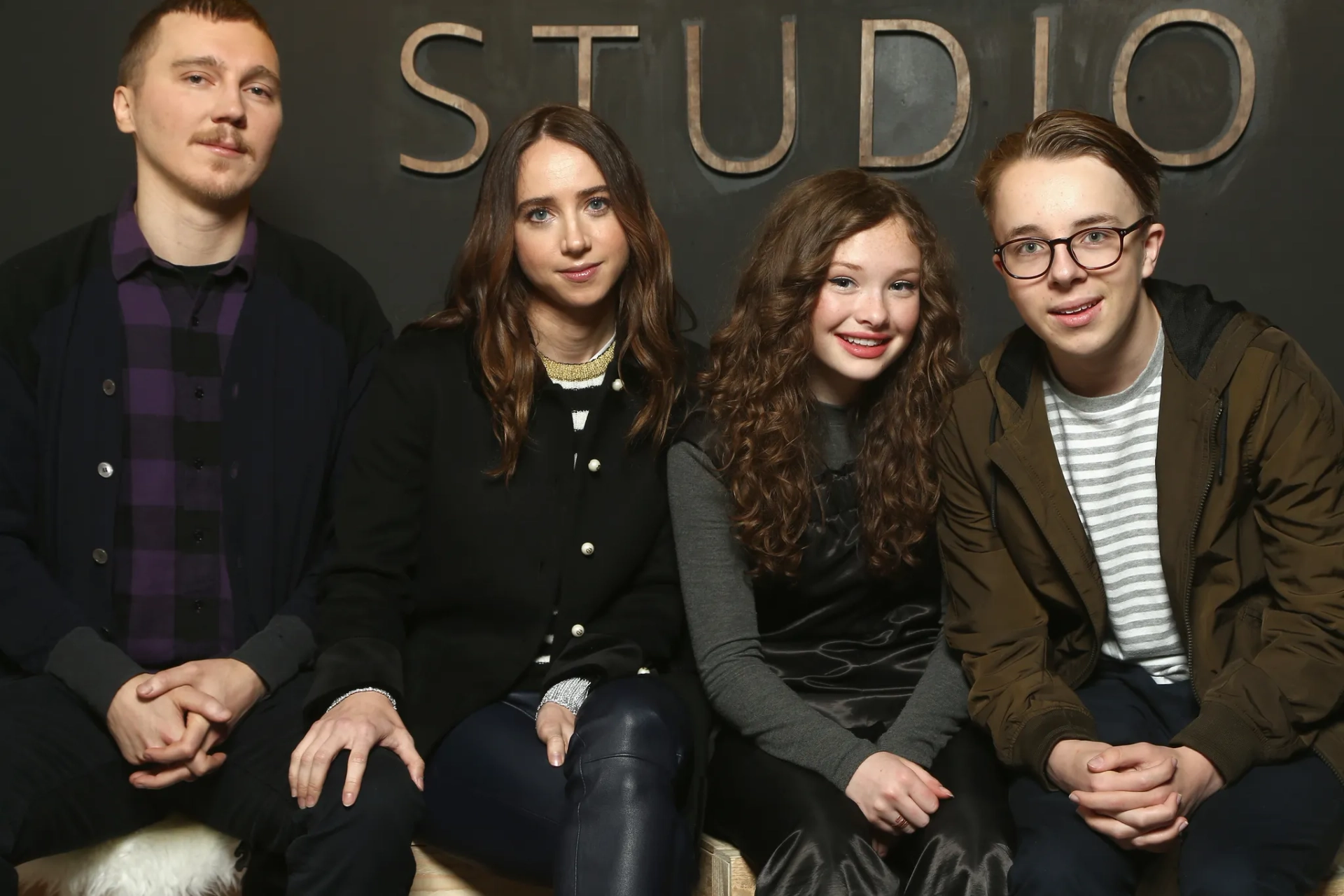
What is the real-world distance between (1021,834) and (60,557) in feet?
5.57

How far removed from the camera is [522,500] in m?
2.47

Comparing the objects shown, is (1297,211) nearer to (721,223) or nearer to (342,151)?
(721,223)

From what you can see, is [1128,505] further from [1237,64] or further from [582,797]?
[1237,64]

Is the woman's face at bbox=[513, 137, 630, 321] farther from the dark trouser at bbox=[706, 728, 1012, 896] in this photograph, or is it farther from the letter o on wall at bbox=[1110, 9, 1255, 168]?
the letter o on wall at bbox=[1110, 9, 1255, 168]

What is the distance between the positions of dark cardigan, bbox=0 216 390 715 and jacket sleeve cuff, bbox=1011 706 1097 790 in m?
1.23

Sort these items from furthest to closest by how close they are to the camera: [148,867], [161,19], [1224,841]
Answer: [161,19], [148,867], [1224,841]

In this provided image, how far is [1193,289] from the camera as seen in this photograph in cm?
235

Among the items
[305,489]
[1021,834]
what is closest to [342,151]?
[305,489]

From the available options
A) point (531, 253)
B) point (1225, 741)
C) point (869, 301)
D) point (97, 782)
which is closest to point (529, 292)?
point (531, 253)

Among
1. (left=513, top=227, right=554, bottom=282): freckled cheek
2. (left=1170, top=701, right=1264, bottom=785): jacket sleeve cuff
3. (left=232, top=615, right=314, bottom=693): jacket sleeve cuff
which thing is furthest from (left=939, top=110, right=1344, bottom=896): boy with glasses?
(left=232, top=615, right=314, bottom=693): jacket sleeve cuff

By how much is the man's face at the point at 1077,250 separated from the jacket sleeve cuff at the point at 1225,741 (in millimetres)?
589

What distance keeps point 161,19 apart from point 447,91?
0.76 metres

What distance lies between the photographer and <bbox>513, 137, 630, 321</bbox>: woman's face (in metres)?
2.45

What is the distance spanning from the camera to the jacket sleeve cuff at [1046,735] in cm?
214
